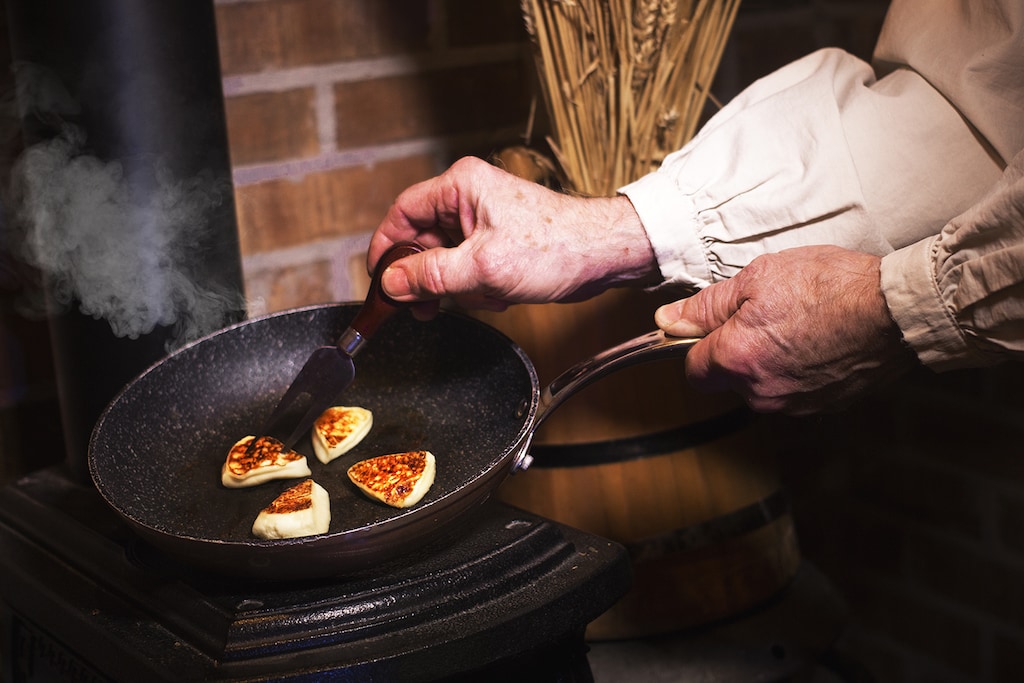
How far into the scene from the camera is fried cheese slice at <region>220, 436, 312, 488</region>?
0.91 metres

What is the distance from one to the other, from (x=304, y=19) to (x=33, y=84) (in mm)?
416

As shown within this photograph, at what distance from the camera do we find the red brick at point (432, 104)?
1.39 metres

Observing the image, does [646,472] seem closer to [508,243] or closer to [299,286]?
[508,243]

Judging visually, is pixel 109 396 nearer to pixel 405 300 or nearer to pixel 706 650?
pixel 405 300

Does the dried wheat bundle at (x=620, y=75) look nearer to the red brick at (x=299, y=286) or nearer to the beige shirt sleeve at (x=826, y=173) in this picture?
the beige shirt sleeve at (x=826, y=173)

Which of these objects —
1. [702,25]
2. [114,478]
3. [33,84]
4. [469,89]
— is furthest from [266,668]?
[469,89]

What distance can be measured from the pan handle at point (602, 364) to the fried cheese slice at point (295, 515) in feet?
0.57

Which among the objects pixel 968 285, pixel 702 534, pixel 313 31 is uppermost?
pixel 313 31

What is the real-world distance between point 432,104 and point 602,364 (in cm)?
69

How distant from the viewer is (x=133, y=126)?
3.26 ft

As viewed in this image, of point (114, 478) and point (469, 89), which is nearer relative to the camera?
point (114, 478)

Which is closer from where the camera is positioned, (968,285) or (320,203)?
(968,285)

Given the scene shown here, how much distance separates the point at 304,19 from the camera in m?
1.31

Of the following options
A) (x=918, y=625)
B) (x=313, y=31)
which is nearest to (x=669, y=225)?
(x=313, y=31)
